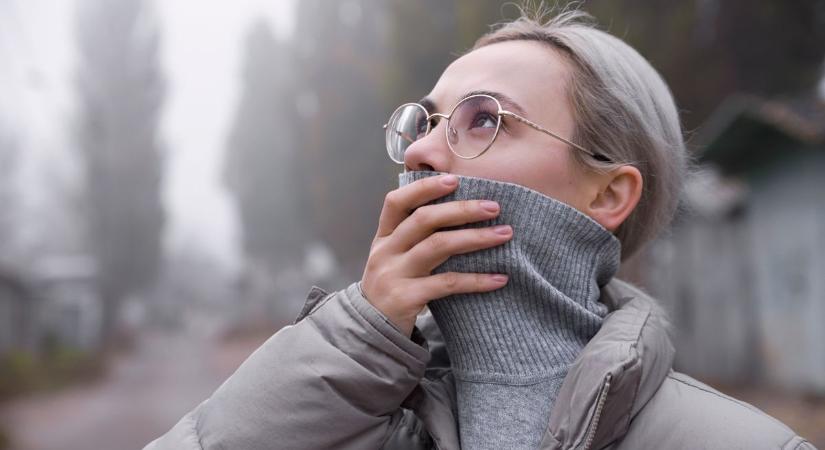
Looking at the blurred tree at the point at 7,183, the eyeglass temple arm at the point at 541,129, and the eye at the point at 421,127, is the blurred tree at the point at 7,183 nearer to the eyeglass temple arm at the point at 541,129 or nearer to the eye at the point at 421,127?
the eye at the point at 421,127

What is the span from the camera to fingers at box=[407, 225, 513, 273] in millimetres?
1153

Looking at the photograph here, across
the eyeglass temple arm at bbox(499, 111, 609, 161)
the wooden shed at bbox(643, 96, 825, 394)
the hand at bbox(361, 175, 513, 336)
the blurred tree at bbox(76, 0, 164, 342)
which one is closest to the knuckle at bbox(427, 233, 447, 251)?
the hand at bbox(361, 175, 513, 336)

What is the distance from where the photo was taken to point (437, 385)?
1.33 m

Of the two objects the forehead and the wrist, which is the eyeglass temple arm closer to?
the forehead

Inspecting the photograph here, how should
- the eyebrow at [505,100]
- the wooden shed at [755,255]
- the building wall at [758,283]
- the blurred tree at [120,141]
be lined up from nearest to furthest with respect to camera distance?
the eyebrow at [505,100]
the wooden shed at [755,255]
the building wall at [758,283]
the blurred tree at [120,141]

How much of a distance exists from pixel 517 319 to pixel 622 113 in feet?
1.52

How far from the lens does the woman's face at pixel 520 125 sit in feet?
4.12

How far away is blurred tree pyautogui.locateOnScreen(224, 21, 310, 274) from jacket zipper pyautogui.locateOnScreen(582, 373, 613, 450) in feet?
87.0

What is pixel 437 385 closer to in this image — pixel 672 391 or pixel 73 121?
pixel 672 391

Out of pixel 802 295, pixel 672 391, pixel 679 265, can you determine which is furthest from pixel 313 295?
pixel 679 265

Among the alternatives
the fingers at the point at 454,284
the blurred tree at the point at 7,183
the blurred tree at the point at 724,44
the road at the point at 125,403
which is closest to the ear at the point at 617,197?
the fingers at the point at 454,284

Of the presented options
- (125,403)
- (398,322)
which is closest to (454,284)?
(398,322)

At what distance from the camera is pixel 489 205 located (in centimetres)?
118

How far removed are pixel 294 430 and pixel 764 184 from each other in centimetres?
879
